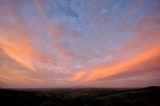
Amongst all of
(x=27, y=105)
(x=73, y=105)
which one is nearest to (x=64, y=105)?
(x=73, y=105)

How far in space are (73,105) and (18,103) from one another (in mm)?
20423

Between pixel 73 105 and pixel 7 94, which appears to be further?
pixel 7 94

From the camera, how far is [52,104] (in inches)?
2485

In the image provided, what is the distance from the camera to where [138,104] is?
58.6 m

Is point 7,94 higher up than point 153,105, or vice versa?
point 7,94

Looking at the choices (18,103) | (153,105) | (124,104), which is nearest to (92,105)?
(124,104)

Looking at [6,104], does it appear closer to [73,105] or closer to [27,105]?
[27,105]

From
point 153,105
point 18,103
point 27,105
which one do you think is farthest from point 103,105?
point 18,103

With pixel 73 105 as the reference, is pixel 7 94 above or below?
above

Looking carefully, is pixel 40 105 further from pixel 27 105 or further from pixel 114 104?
pixel 114 104

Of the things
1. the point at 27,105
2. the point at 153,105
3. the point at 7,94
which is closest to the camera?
the point at 153,105

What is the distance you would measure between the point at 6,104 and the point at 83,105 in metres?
27.9

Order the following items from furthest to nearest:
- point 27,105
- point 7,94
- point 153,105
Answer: point 7,94 → point 27,105 → point 153,105

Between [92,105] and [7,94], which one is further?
[7,94]
